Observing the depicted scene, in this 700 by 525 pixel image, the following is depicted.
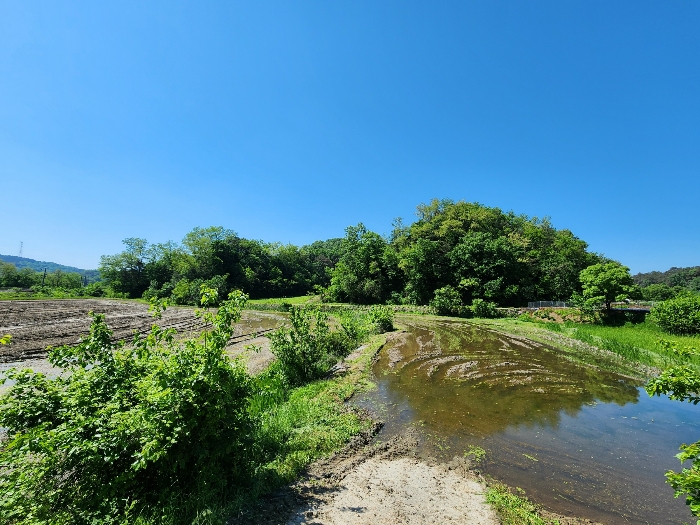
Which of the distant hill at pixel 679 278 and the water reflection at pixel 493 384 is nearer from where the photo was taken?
the water reflection at pixel 493 384

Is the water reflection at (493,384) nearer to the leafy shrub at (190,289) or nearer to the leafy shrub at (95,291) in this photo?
the leafy shrub at (190,289)

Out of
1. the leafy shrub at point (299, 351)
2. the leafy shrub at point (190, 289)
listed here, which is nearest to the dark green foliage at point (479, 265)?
the leafy shrub at point (299, 351)

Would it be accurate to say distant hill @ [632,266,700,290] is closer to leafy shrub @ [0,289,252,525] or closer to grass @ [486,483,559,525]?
grass @ [486,483,559,525]

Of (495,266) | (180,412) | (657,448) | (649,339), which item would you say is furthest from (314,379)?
(495,266)

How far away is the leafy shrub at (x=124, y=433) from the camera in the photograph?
3.71 metres

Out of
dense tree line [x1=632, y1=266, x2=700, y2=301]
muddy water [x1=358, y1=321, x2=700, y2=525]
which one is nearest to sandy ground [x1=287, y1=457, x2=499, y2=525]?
muddy water [x1=358, y1=321, x2=700, y2=525]

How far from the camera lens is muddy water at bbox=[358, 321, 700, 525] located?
611cm

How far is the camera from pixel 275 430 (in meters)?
7.48

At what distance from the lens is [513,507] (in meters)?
5.41

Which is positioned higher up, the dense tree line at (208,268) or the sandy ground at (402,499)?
the dense tree line at (208,268)

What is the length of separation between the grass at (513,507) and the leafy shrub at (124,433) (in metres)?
4.60

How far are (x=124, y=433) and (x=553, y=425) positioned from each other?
1090 centimetres

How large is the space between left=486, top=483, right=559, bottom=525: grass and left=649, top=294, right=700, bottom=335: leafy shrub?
2179 centimetres

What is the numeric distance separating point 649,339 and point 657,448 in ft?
49.7
